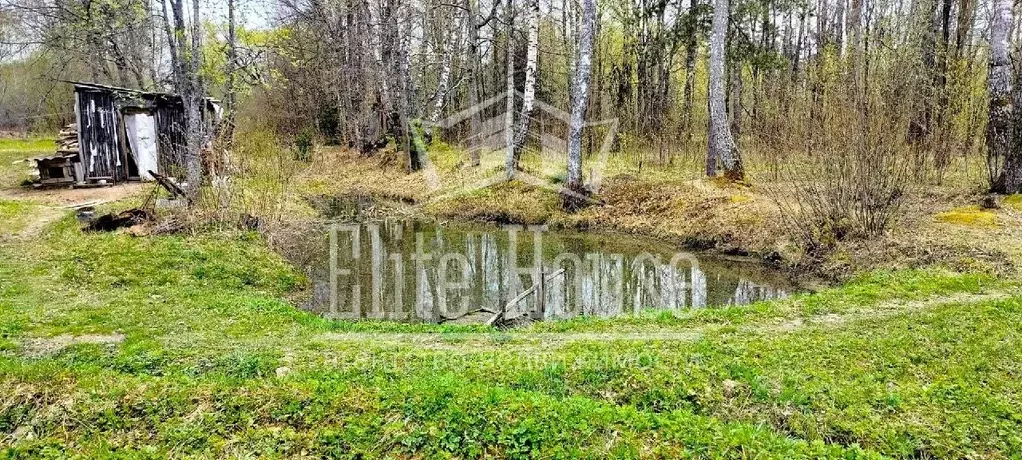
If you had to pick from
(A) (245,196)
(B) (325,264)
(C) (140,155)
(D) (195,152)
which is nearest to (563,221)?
(B) (325,264)

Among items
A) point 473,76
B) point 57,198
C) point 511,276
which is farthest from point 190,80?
point 473,76

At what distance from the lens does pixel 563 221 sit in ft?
42.0

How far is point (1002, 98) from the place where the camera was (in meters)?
10.2

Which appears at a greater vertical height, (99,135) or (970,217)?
(99,135)

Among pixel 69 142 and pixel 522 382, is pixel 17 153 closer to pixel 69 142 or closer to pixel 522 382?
pixel 69 142

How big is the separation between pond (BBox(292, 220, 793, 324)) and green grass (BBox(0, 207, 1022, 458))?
114cm

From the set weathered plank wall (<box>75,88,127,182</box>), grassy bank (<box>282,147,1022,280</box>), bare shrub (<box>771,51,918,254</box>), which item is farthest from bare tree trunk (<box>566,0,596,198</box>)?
weathered plank wall (<box>75,88,127,182</box>)

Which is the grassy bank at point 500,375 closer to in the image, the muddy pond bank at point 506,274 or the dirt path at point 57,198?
the muddy pond bank at point 506,274

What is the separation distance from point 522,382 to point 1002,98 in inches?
408

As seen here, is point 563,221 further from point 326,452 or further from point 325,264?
point 326,452

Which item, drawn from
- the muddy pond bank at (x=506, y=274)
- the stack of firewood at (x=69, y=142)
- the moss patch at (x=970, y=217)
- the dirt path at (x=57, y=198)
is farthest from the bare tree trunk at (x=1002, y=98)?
the stack of firewood at (x=69, y=142)

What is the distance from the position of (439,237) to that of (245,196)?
11.7 ft

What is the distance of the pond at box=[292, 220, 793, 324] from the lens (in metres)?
7.66

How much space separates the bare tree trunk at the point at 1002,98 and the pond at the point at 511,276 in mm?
4684
